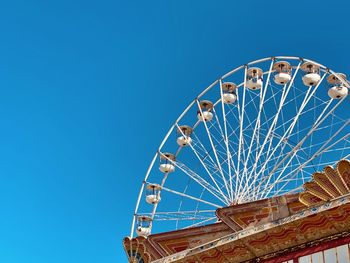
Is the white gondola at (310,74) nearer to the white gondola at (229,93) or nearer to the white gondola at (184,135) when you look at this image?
the white gondola at (229,93)

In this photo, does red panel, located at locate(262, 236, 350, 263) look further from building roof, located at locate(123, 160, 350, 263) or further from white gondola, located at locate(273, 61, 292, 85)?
white gondola, located at locate(273, 61, 292, 85)

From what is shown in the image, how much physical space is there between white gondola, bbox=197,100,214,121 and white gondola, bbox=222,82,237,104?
1.00 m

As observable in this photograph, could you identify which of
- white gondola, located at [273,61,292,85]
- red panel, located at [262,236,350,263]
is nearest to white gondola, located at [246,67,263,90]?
white gondola, located at [273,61,292,85]

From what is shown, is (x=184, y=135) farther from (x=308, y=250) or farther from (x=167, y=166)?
(x=308, y=250)

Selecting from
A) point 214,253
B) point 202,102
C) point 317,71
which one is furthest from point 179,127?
point 214,253

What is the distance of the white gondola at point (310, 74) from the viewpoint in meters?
30.0

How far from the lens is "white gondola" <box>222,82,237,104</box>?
33000mm

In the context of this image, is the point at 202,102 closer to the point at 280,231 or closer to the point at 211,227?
the point at 211,227

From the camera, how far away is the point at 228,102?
3306cm

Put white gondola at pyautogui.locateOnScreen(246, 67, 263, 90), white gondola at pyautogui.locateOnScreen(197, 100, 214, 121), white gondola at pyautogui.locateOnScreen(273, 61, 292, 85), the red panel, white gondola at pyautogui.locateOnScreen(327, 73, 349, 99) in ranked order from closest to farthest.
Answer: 1. the red panel
2. white gondola at pyautogui.locateOnScreen(327, 73, 349, 99)
3. white gondola at pyautogui.locateOnScreen(273, 61, 292, 85)
4. white gondola at pyautogui.locateOnScreen(246, 67, 263, 90)
5. white gondola at pyautogui.locateOnScreen(197, 100, 214, 121)

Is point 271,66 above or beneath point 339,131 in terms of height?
above

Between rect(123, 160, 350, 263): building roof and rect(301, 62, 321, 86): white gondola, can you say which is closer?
rect(123, 160, 350, 263): building roof

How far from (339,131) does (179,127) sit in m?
9.77

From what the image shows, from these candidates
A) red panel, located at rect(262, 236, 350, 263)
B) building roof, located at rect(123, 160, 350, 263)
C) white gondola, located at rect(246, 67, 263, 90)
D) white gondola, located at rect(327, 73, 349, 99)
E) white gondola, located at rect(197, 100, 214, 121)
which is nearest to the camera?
red panel, located at rect(262, 236, 350, 263)
